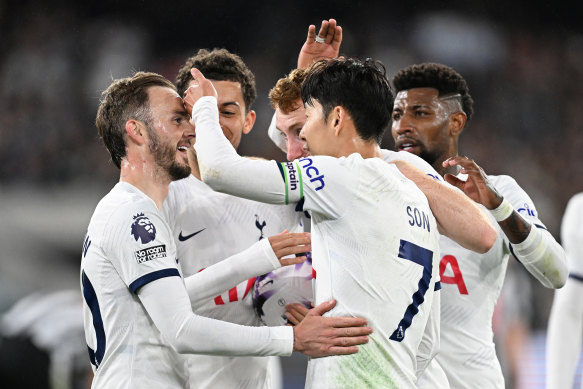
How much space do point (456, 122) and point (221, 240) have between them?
2117 mm

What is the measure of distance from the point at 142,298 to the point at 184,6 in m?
8.91

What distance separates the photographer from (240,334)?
9.21ft

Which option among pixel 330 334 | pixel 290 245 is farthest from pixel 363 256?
pixel 290 245

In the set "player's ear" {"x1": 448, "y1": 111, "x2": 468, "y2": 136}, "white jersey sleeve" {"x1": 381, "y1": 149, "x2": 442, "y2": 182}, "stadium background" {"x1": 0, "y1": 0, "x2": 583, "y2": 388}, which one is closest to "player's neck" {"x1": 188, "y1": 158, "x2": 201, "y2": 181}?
"white jersey sleeve" {"x1": 381, "y1": 149, "x2": 442, "y2": 182}

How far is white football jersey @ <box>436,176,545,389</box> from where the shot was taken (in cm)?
401

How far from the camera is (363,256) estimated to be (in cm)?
267

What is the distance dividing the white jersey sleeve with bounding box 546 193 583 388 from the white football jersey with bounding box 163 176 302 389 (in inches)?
168

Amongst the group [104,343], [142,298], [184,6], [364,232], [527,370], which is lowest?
[527,370]

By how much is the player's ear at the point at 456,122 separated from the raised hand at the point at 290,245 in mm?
2001

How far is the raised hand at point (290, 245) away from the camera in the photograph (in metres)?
3.26

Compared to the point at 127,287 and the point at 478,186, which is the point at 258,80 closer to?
the point at 478,186

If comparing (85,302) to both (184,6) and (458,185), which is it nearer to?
(458,185)

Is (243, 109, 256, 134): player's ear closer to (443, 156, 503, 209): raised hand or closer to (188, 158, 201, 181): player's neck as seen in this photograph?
(188, 158, 201, 181): player's neck

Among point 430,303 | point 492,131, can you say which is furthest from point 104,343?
point 492,131
